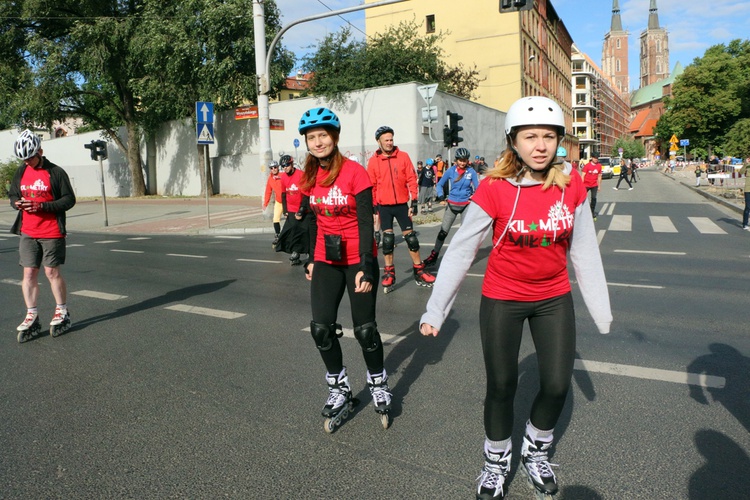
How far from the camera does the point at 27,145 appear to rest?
5.36m

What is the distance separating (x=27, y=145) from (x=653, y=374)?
5614 millimetres

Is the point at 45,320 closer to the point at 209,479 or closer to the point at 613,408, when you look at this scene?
the point at 209,479

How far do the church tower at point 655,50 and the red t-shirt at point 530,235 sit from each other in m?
195

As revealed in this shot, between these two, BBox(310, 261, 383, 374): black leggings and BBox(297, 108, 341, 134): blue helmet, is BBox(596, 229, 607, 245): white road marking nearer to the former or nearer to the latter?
BBox(310, 261, 383, 374): black leggings

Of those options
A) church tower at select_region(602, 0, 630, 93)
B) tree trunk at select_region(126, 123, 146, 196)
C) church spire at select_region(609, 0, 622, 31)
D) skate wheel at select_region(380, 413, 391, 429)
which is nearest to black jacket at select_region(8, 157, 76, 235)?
skate wheel at select_region(380, 413, 391, 429)

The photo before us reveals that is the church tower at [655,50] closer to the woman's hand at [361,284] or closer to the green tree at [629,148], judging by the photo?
the green tree at [629,148]

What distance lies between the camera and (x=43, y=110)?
2823 centimetres

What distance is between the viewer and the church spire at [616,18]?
180 metres

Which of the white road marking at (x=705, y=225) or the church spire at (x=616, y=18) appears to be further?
the church spire at (x=616, y=18)

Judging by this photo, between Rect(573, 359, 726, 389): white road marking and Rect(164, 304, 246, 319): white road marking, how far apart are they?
12.0 ft

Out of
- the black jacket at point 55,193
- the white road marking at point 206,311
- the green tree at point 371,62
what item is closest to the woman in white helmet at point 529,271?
the white road marking at point 206,311

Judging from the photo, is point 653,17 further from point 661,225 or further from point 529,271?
point 529,271

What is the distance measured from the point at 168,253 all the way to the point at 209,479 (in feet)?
32.6

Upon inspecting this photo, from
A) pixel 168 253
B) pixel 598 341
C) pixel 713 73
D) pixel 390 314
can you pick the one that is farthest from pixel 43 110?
pixel 713 73
